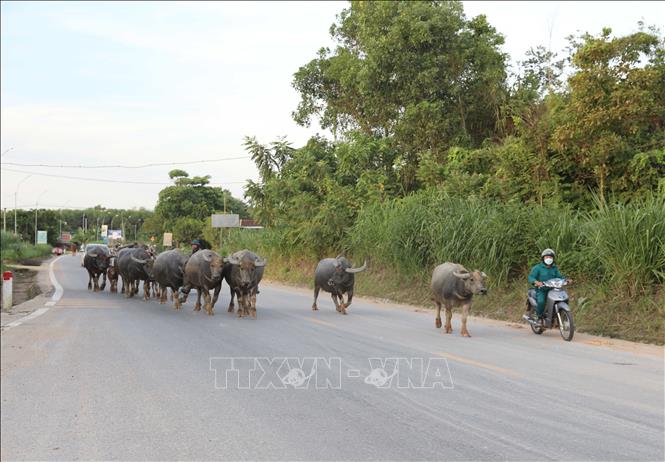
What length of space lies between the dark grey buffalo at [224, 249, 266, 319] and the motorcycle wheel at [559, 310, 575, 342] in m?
6.26

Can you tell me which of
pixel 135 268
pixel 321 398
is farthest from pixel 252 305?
pixel 321 398

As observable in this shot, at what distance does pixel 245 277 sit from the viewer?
14.8 meters

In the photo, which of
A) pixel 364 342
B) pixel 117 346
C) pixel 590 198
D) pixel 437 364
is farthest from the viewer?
pixel 590 198

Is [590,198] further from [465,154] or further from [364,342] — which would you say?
[364,342]

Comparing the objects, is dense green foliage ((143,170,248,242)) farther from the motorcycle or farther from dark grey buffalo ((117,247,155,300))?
the motorcycle

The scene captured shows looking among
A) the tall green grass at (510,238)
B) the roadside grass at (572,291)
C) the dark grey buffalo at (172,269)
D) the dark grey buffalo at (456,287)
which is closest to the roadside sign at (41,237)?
the tall green grass at (510,238)

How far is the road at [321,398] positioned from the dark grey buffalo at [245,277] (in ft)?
8.45

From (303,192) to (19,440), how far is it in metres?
26.2

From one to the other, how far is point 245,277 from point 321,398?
791 centimetres

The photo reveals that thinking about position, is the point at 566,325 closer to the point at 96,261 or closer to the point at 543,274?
the point at 543,274

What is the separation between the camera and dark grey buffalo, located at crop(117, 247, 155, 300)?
1953 cm

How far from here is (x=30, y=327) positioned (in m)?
12.5

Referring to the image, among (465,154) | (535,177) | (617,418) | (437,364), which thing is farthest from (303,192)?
(617,418)

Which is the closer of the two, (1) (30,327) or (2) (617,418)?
(2) (617,418)
